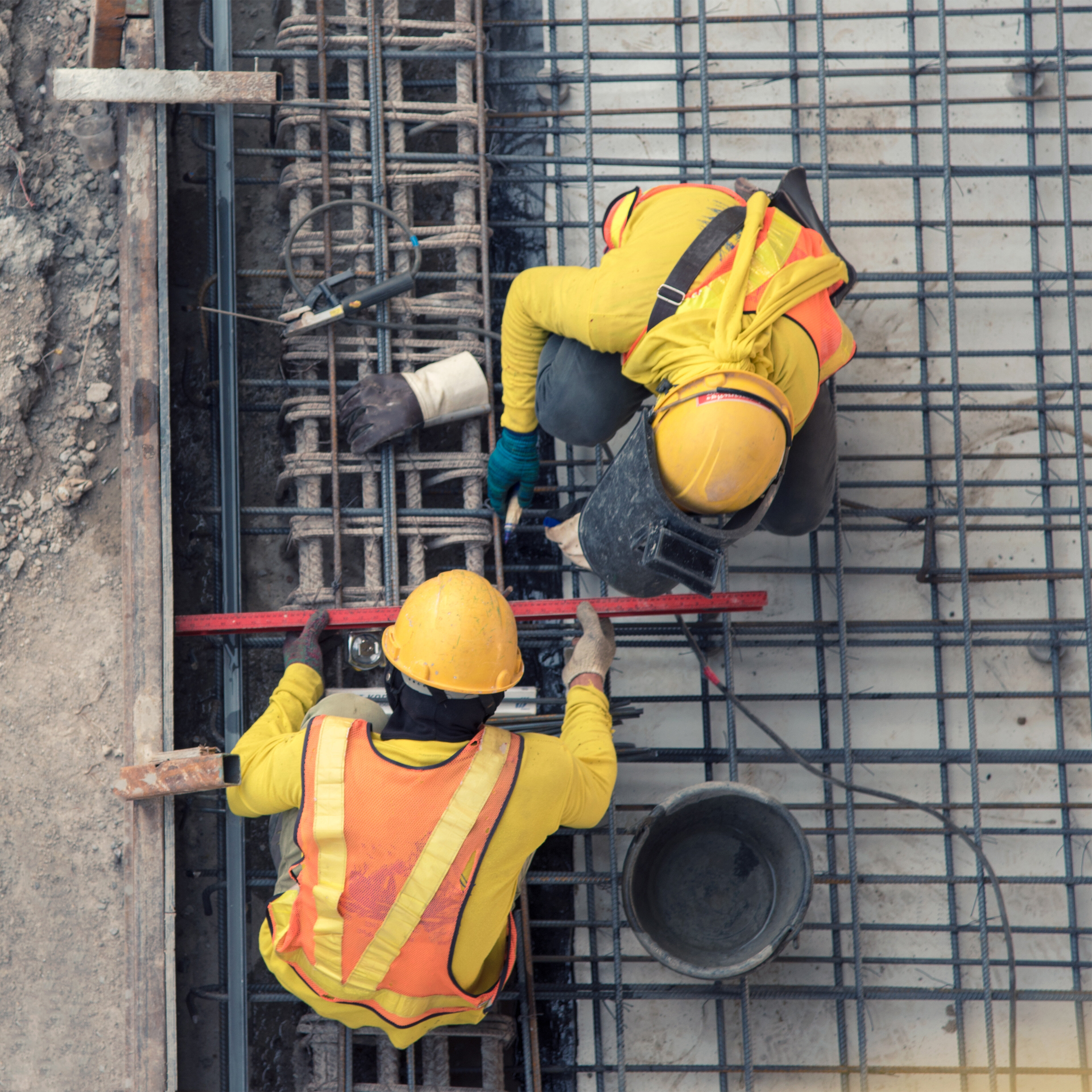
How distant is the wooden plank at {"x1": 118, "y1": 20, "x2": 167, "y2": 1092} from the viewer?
3301mm

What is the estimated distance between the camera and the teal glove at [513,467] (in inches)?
143

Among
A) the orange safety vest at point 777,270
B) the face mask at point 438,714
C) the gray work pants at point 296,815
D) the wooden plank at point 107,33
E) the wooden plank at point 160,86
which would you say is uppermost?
the wooden plank at point 107,33

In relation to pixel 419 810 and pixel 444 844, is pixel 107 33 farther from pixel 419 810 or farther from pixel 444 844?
pixel 444 844

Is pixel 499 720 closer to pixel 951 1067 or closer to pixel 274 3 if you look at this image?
pixel 951 1067

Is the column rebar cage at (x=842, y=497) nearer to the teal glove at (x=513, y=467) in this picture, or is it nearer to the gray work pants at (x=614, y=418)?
the teal glove at (x=513, y=467)

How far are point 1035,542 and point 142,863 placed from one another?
3779 millimetres

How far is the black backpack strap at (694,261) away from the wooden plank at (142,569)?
181 centimetres

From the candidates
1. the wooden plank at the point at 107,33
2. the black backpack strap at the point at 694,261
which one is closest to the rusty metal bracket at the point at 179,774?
the black backpack strap at the point at 694,261

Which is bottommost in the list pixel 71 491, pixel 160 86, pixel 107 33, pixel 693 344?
pixel 71 491

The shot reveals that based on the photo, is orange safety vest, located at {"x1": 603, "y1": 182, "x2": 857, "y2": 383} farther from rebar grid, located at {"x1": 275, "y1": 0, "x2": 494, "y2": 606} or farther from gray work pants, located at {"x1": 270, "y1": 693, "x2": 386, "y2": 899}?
gray work pants, located at {"x1": 270, "y1": 693, "x2": 386, "y2": 899}

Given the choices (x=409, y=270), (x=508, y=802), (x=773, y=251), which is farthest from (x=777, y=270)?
(x=508, y=802)

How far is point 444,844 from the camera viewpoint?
2684 millimetres

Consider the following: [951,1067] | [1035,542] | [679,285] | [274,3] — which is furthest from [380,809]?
[274,3]

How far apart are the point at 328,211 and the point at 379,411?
2.80 ft
